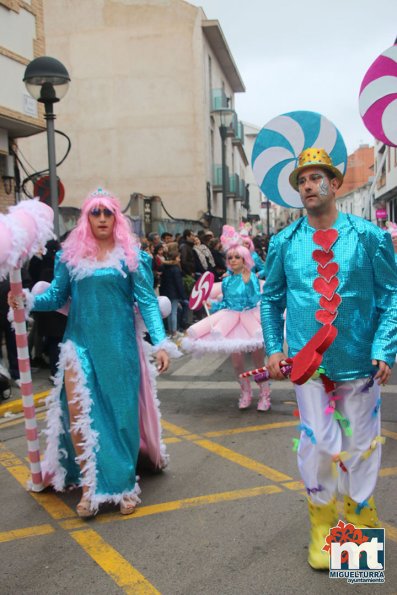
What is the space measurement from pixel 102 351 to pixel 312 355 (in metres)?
1.56

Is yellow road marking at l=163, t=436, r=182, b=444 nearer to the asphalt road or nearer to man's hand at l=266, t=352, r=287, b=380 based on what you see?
the asphalt road

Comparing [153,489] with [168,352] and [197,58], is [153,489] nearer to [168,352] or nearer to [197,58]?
[168,352]

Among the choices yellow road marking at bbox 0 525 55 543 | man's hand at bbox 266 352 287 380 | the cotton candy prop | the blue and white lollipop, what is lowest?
yellow road marking at bbox 0 525 55 543

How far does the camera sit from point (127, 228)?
3.95m

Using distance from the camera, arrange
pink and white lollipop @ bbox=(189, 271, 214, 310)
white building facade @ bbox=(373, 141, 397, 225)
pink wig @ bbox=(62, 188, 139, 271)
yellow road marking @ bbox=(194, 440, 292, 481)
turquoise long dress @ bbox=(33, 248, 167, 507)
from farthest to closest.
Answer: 1. white building facade @ bbox=(373, 141, 397, 225)
2. pink and white lollipop @ bbox=(189, 271, 214, 310)
3. yellow road marking @ bbox=(194, 440, 292, 481)
4. pink wig @ bbox=(62, 188, 139, 271)
5. turquoise long dress @ bbox=(33, 248, 167, 507)

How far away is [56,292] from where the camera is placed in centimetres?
393

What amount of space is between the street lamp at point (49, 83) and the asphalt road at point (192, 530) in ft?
12.1

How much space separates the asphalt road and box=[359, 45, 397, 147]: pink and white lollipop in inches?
99.5

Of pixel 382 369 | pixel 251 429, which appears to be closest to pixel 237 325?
pixel 251 429

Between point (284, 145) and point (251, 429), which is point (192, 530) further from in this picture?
point (284, 145)

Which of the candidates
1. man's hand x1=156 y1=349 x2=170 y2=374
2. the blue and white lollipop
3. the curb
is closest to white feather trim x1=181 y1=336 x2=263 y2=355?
the blue and white lollipop

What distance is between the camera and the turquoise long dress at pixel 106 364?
3693 mm

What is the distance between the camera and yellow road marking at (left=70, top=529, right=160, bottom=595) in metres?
2.88

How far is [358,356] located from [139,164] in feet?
76.1
